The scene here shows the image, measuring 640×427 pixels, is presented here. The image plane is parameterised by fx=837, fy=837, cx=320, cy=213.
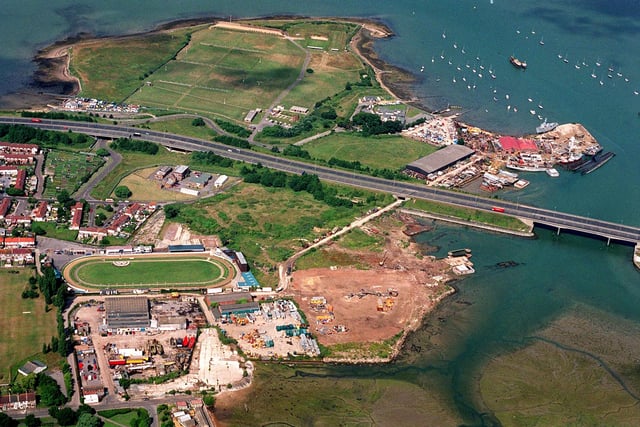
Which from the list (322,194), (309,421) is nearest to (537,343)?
(309,421)

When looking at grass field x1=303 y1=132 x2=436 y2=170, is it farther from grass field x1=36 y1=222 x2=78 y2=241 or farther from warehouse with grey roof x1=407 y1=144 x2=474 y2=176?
grass field x1=36 y1=222 x2=78 y2=241

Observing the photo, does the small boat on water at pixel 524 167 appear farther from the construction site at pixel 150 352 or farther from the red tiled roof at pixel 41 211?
the red tiled roof at pixel 41 211

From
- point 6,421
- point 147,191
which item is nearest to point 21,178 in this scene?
point 147,191

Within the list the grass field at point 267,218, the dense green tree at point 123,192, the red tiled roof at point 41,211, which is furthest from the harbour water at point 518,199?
the red tiled roof at point 41,211

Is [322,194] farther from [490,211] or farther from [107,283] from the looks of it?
[107,283]

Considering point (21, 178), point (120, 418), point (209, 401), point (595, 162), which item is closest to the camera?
point (120, 418)

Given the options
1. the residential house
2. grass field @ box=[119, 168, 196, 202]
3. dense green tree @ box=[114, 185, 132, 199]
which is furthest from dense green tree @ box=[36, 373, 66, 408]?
grass field @ box=[119, 168, 196, 202]

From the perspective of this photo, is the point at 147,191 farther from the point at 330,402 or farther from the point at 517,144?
the point at 517,144
